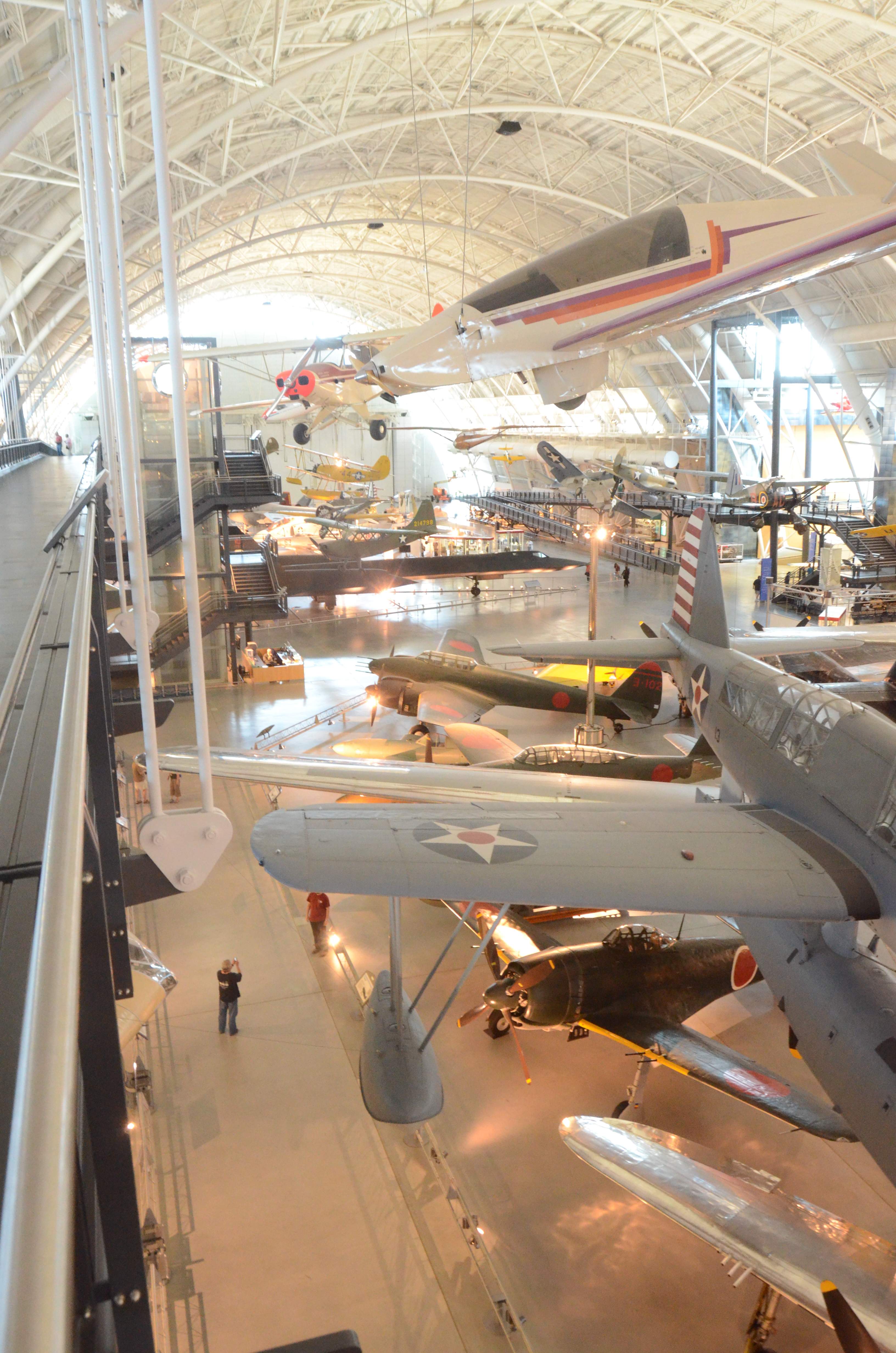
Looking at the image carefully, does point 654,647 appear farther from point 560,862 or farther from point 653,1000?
point 560,862

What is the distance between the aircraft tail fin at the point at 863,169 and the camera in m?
8.50

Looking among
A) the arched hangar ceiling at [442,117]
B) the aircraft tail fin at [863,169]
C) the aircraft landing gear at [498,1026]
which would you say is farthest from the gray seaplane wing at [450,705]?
the aircraft tail fin at [863,169]

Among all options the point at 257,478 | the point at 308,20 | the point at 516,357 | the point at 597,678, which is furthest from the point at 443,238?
the point at 516,357

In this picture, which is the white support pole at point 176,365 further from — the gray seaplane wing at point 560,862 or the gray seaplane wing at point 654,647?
the gray seaplane wing at point 654,647

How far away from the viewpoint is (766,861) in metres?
7.21

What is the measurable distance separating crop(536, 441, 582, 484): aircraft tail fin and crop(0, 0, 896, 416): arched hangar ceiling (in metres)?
8.72

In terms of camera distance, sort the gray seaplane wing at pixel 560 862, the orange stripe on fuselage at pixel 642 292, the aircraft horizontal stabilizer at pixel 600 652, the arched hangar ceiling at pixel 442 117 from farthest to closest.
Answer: the arched hangar ceiling at pixel 442 117
the aircraft horizontal stabilizer at pixel 600 652
the orange stripe on fuselage at pixel 642 292
the gray seaplane wing at pixel 560 862

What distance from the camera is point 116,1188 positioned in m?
1.91

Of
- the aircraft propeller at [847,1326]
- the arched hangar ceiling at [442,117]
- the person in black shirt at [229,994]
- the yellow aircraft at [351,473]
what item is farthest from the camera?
the yellow aircraft at [351,473]

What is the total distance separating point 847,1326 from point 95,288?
22.2ft

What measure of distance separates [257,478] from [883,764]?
62.0 feet

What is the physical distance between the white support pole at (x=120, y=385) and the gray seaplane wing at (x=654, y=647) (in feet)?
40.8

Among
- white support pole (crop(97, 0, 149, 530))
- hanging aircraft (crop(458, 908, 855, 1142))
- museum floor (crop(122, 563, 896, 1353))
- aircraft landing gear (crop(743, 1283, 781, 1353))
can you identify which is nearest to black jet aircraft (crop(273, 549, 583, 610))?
museum floor (crop(122, 563, 896, 1353))

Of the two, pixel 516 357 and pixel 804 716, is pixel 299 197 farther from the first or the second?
pixel 804 716
